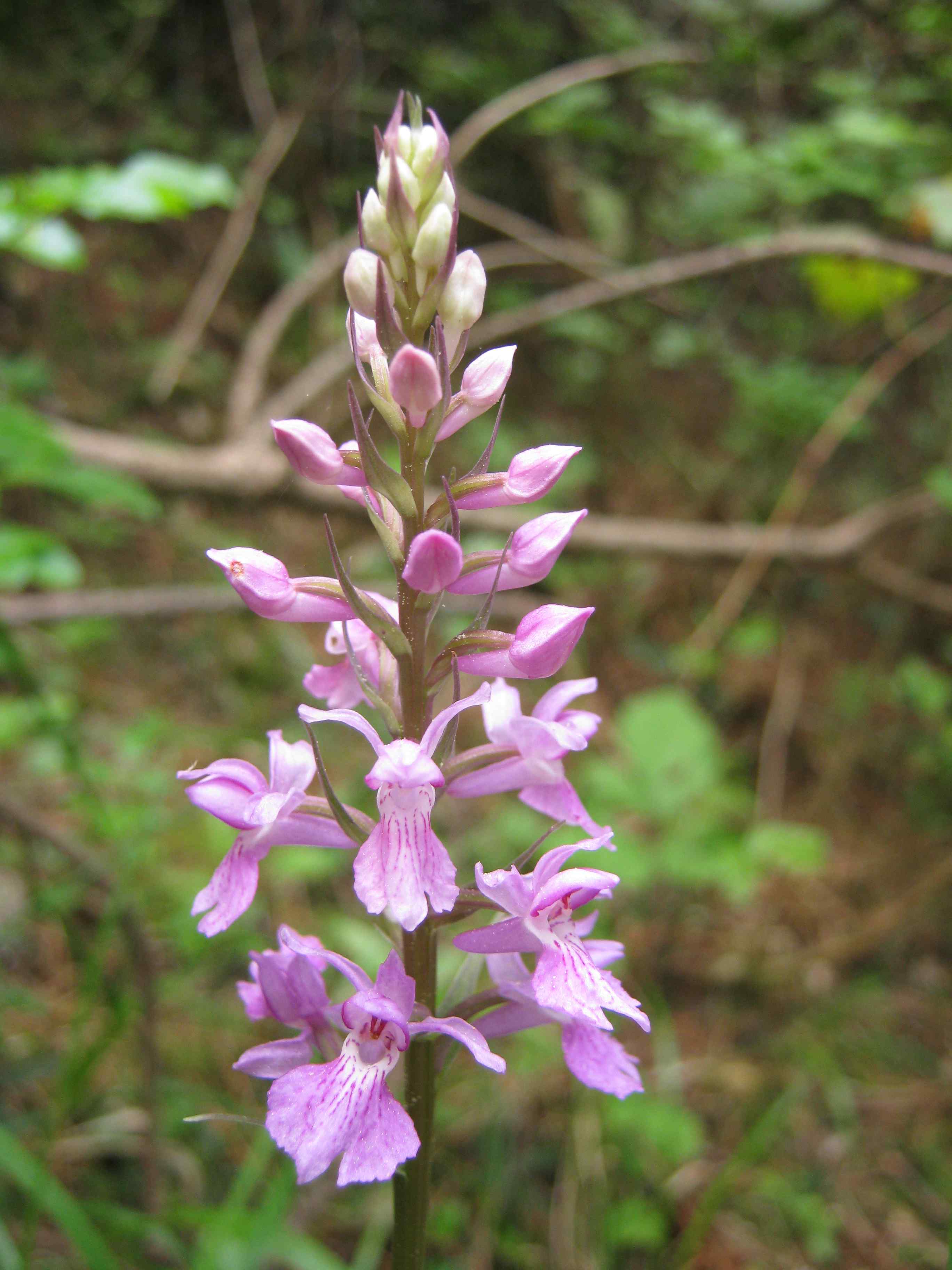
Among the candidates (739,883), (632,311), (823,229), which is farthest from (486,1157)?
(632,311)

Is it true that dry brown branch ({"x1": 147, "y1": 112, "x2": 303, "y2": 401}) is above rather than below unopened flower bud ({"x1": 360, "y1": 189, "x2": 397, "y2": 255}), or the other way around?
above

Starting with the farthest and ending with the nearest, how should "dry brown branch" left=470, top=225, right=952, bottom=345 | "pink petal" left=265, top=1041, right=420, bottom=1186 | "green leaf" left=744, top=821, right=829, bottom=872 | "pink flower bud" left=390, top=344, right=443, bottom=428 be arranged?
"dry brown branch" left=470, top=225, right=952, bottom=345 → "green leaf" left=744, top=821, right=829, bottom=872 → "pink flower bud" left=390, top=344, right=443, bottom=428 → "pink petal" left=265, top=1041, right=420, bottom=1186

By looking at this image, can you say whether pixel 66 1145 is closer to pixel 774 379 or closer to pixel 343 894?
pixel 343 894

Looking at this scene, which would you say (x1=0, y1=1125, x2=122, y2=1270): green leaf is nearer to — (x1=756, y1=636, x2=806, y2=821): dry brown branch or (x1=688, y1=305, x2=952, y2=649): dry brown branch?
(x1=688, y1=305, x2=952, y2=649): dry brown branch

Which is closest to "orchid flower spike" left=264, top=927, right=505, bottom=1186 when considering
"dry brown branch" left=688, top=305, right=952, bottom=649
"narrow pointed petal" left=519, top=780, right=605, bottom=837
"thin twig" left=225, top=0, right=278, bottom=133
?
"narrow pointed petal" left=519, top=780, right=605, bottom=837

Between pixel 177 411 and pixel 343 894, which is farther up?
pixel 177 411

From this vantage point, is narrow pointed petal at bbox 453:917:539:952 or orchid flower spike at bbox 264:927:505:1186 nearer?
orchid flower spike at bbox 264:927:505:1186
